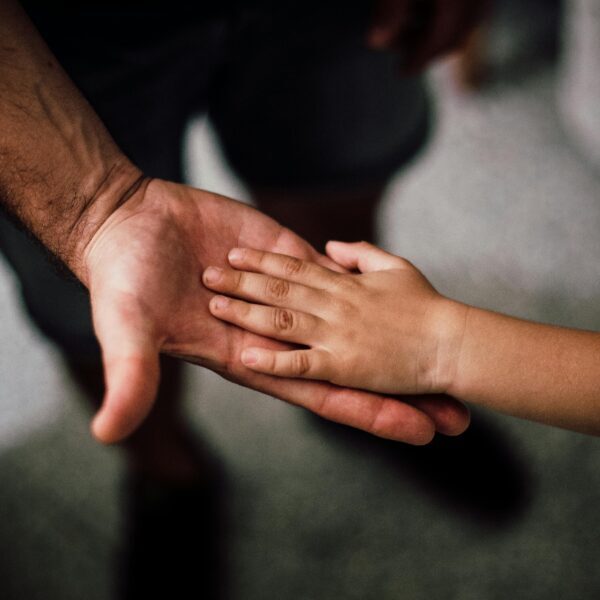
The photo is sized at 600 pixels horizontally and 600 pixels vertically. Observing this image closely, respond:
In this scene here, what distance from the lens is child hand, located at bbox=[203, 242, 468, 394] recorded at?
25.1 inches

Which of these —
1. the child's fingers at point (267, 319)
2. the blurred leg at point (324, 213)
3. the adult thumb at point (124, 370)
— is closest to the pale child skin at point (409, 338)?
the child's fingers at point (267, 319)

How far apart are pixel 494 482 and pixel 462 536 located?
4.0 inches

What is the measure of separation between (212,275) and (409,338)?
0.65 feet

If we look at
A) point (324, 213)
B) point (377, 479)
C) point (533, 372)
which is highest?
point (533, 372)

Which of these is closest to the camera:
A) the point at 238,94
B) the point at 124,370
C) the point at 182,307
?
the point at 124,370

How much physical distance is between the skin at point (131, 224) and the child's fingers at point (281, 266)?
0.02m

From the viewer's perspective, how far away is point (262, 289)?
0.66 metres

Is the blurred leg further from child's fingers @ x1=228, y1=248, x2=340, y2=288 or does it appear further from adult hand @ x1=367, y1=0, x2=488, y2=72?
child's fingers @ x1=228, y1=248, x2=340, y2=288

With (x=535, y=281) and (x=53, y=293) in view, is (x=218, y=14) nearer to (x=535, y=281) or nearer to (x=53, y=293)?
(x=53, y=293)

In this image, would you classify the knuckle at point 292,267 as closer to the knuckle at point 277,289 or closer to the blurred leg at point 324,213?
A: the knuckle at point 277,289

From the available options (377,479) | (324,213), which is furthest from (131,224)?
(377,479)

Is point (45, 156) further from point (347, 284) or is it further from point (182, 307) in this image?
point (347, 284)

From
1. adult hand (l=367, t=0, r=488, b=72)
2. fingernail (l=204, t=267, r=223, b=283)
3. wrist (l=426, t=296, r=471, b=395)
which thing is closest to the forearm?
fingernail (l=204, t=267, r=223, b=283)

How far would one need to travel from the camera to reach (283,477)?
44.5 inches
